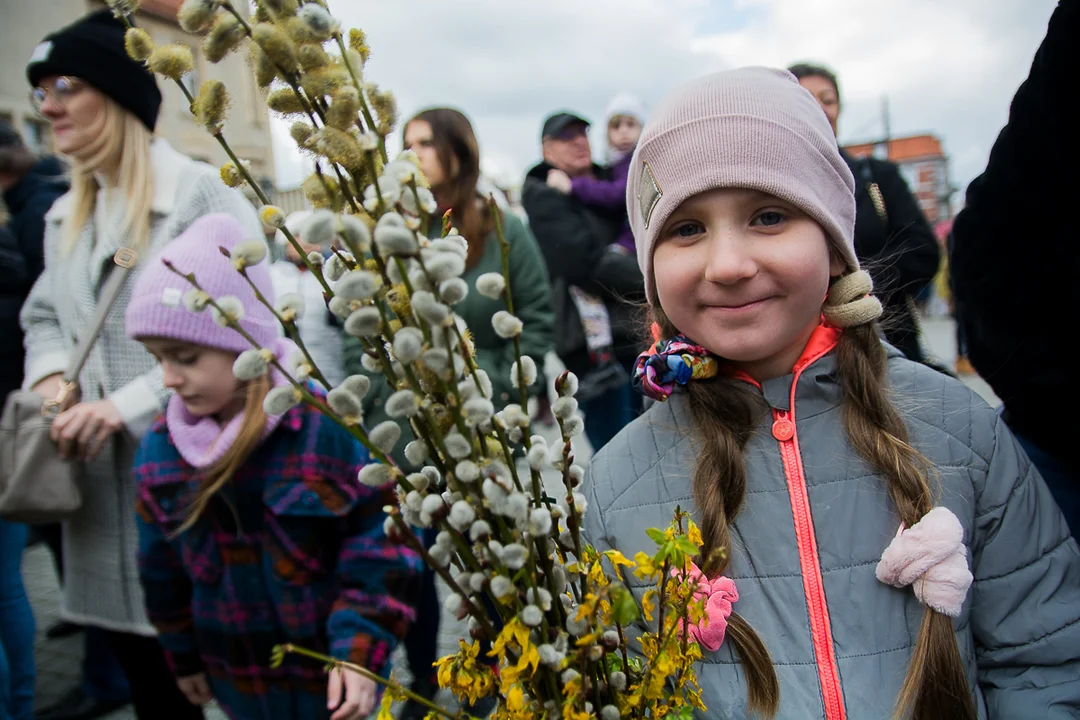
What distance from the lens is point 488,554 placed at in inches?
27.1

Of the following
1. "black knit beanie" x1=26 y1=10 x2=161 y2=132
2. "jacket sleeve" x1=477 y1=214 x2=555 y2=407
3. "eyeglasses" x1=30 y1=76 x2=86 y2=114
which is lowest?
"jacket sleeve" x1=477 y1=214 x2=555 y2=407

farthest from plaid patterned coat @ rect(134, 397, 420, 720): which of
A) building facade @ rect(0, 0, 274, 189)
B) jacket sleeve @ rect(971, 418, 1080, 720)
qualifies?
building facade @ rect(0, 0, 274, 189)

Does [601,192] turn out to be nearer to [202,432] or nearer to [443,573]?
[202,432]

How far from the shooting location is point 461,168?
2.91m

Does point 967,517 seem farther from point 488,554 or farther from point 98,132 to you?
point 98,132

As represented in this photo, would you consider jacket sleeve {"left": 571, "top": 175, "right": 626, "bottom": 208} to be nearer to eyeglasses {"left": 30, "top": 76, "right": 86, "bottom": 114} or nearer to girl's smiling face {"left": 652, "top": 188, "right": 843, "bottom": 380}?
eyeglasses {"left": 30, "top": 76, "right": 86, "bottom": 114}

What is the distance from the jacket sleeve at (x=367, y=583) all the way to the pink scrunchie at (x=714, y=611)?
965mm

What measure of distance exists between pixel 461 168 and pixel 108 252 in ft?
3.95

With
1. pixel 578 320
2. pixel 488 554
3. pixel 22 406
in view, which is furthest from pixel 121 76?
pixel 488 554

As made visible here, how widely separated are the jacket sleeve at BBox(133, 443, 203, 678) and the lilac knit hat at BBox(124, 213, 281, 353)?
0.40 metres

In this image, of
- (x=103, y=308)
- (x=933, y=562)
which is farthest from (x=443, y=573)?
(x=103, y=308)

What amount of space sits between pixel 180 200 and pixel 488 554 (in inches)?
84.8

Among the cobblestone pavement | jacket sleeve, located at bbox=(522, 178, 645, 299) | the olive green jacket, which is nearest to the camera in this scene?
the olive green jacket

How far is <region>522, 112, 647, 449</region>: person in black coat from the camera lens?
3.45 m
